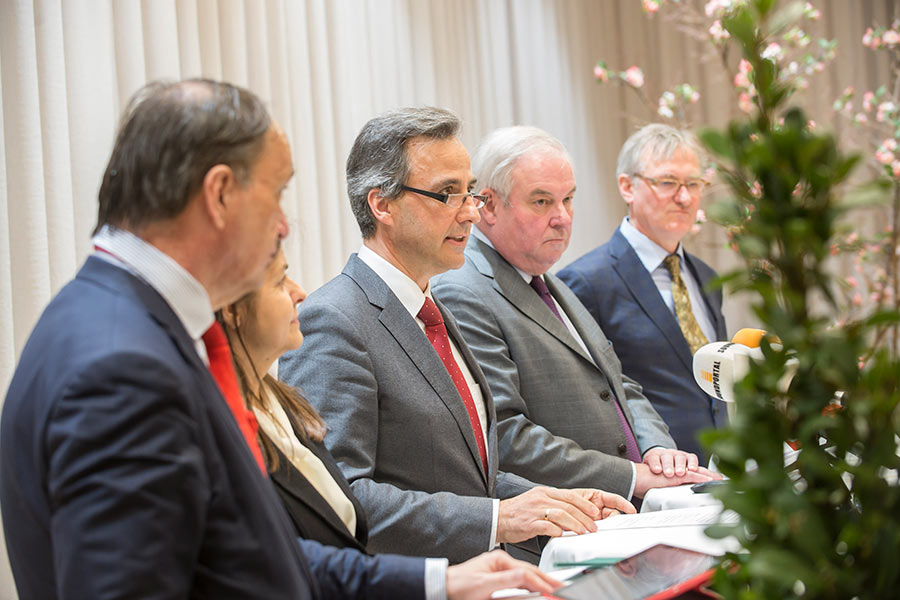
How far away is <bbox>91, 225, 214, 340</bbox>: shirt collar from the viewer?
3.63ft

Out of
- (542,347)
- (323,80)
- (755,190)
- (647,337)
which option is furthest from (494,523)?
(323,80)

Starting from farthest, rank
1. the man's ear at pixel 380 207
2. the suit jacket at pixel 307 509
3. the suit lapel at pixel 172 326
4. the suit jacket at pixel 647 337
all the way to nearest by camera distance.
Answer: the suit jacket at pixel 647 337 < the man's ear at pixel 380 207 < the suit jacket at pixel 307 509 < the suit lapel at pixel 172 326

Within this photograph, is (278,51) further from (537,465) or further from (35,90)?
(537,465)

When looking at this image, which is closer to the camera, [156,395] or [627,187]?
[156,395]

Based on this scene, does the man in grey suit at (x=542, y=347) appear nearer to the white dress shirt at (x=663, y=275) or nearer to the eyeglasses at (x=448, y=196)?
the eyeglasses at (x=448, y=196)

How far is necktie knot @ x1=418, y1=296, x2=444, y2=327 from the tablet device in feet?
3.31

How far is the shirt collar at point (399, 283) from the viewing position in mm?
2273

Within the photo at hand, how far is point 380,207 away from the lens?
7.75 feet

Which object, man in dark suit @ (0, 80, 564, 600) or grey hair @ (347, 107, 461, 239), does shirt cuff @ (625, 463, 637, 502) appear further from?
man in dark suit @ (0, 80, 564, 600)

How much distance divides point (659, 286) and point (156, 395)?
2814 millimetres

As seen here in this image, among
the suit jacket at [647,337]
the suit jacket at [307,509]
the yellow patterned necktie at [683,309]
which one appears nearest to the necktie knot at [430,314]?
the suit jacket at [307,509]

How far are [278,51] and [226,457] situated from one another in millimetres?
2563

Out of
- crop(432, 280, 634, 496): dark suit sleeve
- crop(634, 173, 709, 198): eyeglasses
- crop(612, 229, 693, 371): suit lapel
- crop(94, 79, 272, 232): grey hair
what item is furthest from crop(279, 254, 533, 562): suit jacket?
crop(634, 173, 709, 198): eyeglasses

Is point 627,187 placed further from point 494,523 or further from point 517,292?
point 494,523
